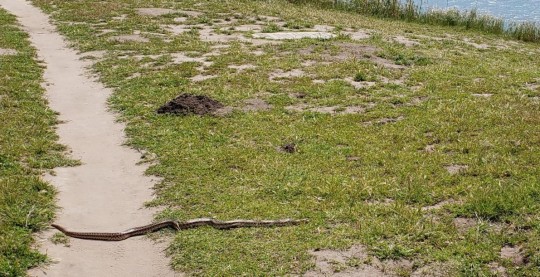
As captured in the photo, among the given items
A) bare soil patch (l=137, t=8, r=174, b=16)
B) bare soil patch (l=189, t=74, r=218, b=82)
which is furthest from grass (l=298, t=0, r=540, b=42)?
bare soil patch (l=189, t=74, r=218, b=82)

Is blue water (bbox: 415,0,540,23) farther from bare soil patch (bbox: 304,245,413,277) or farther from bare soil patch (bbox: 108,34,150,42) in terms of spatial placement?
bare soil patch (bbox: 304,245,413,277)

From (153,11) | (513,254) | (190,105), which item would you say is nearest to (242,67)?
(190,105)

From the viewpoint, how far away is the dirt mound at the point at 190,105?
9984 millimetres

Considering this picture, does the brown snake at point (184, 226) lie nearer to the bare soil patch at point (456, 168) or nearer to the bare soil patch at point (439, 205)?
the bare soil patch at point (439, 205)

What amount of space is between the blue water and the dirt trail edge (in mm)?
21157

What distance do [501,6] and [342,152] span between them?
87.3 ft

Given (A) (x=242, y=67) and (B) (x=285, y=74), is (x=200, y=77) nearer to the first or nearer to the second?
(A) (x=242, y=67)

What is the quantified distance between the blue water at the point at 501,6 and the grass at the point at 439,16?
6610 millimetres

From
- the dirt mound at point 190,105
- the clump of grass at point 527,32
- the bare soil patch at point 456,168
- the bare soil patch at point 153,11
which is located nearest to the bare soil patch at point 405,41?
the clump of grass at point 527,32

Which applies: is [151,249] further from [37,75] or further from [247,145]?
[37,75]

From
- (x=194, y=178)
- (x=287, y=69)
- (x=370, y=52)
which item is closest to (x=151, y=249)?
(x=194, y=178)

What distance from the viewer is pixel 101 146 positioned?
8.88 meters

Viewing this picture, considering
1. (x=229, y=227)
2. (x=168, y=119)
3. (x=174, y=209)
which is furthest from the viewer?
(x=168, y=119)

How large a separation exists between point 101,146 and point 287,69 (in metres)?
5.03
